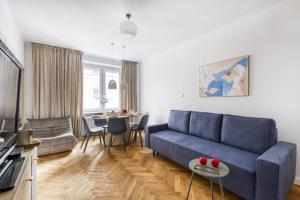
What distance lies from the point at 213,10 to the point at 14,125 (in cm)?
298

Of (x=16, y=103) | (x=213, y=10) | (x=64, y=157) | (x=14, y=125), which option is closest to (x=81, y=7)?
(x=16, y=103)

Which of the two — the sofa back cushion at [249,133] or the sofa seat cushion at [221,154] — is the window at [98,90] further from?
the sofa back cushion at [249,133]

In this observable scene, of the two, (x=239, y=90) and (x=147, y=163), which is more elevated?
(x=239, y=90)

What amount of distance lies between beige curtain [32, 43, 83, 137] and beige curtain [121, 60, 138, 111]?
1424 mm

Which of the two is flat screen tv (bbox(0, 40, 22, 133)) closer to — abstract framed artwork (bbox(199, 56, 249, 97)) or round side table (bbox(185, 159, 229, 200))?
round side table (bbox(185, 159, 229, 200))

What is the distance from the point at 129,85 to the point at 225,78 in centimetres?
334

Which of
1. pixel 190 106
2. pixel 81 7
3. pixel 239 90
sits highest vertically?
pixel 81 7

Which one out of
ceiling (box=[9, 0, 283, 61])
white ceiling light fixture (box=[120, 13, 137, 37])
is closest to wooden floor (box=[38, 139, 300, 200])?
white ceiling light fixture (box=[120, 13, 137, 37])

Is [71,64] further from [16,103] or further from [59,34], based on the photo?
[16,103]

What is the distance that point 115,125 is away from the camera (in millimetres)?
3311

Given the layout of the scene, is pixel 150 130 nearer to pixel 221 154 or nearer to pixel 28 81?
pixel 221 154

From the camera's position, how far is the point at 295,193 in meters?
1.90

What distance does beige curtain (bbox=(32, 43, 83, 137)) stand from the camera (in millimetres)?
3676

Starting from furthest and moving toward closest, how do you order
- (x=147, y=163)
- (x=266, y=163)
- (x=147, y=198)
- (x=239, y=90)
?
(x=147, y=163), (x=239, y=90), (x=147, y=198), (x=266, y=163)
